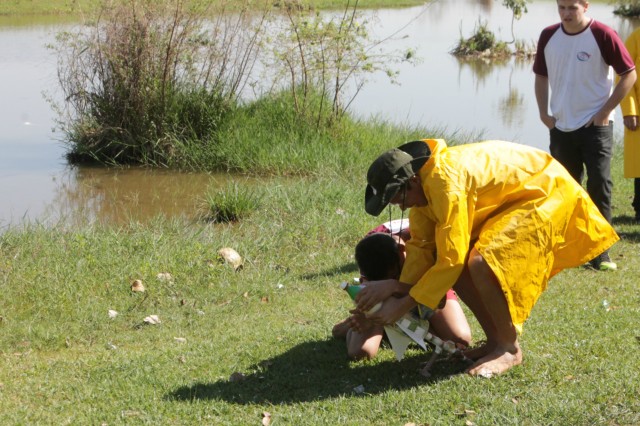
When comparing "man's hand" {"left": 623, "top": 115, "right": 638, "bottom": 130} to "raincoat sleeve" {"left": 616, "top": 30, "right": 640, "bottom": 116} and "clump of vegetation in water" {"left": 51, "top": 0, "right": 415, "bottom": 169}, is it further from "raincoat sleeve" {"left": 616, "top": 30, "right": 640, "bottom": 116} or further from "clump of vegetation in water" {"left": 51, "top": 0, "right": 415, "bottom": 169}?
"clump of vegetation in water" {"left": 51, "top": 0, "right": 415, "bottom": 169}

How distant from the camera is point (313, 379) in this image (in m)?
4.49

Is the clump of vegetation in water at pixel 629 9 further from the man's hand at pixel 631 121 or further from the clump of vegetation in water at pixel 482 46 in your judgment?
the man's hand at pixel 631 121

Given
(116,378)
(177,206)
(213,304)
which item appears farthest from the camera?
(177,206)

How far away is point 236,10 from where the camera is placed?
39.0 feet

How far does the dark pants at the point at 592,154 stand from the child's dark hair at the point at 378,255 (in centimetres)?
224

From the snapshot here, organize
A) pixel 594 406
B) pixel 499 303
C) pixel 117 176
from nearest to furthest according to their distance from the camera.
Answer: pixel 594 406 → pixel 499 303 → pixel 117 176

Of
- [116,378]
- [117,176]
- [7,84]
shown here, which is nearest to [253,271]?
[116,378]

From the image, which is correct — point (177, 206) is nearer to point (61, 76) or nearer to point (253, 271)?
point (253, 271)

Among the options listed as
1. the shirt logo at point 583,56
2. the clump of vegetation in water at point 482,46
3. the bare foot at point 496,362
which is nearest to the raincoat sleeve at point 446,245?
the bare foot at point 496,362

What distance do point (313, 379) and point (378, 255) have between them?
70 centimetres

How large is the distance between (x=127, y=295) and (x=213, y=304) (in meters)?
0.59

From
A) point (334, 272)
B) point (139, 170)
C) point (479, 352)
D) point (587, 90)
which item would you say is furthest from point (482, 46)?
point (479, 352)

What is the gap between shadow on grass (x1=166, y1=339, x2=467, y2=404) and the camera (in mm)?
4297

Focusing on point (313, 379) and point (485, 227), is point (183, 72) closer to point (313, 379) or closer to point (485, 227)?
point (313, 379)
